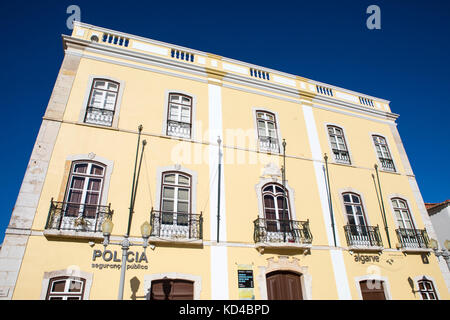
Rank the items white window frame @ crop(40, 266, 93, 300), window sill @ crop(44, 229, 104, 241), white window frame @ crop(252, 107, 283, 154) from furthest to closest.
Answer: white window frame @ crop(252, 107, 283, 154) < window sill @ crop(44, 229, 104, 241) < white window frame @ crop(40, 266, 93, 300)

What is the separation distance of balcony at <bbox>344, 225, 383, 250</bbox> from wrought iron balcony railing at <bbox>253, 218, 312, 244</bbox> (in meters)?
1.74

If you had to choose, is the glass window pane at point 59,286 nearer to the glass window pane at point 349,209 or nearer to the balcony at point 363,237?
the balcony at point 363,237

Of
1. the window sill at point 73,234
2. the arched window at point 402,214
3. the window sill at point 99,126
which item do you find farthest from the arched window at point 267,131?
the window sill at point 73,234

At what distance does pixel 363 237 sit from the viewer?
34.3ft

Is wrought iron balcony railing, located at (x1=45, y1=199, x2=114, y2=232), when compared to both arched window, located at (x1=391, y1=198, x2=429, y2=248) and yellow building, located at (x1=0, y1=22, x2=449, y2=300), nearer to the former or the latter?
yellow building, located at (x1=0, y1=22, x2=449, y2=300)

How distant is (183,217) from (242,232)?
194 cm

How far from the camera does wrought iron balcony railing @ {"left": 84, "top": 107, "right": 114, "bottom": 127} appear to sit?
902 cm

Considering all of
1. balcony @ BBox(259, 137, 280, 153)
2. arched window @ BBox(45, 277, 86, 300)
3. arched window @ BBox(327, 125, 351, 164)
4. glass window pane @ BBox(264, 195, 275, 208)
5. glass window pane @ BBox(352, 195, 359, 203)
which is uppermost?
arched window @ BBox(327, 125, 351, 164)

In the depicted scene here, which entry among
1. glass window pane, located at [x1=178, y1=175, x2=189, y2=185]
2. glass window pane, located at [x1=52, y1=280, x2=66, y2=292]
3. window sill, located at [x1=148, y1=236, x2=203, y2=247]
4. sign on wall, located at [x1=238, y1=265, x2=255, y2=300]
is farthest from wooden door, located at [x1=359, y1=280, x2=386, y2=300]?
glass window pane, located at [x1=52, y1=280, x2=66, y2=292]

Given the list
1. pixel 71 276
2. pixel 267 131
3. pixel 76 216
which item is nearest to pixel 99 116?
pixel 76 216

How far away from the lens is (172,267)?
773 cm

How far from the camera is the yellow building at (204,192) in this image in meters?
7.25

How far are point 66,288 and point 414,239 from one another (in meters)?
12.2
